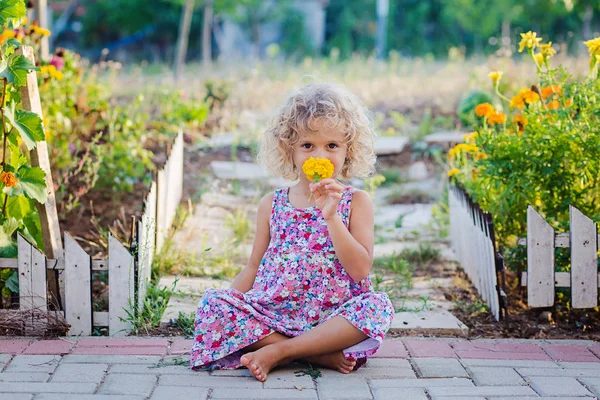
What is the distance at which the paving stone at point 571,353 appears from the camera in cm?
300

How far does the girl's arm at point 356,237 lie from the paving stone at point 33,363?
111 centimetres

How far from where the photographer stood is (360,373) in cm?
282

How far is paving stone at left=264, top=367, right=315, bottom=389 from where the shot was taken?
8.64 ft

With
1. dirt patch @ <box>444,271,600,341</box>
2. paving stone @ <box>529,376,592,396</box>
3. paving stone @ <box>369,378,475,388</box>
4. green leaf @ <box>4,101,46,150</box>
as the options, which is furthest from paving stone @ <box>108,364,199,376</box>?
dirt patch @ <box>444,271,600,341</box>

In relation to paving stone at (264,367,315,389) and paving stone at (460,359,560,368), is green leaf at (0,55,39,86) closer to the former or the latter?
paving stone at (264,367,315,389)

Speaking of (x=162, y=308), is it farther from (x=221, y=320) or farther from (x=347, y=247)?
(x=347, y=247)

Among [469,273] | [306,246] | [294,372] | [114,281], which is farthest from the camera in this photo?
[469,273]

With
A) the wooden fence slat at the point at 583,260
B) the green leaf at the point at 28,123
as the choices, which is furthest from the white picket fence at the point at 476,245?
the green leaf at the point at 28,123

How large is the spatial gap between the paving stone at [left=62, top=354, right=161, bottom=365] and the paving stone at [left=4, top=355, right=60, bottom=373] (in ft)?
0.15

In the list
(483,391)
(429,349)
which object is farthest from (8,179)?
(483,391)

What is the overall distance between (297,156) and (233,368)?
0.82 meters

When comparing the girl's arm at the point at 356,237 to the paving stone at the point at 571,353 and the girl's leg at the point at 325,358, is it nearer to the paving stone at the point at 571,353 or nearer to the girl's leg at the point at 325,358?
the girl's leg at the point at 325,358

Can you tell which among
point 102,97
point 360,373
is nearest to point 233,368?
point 360,373

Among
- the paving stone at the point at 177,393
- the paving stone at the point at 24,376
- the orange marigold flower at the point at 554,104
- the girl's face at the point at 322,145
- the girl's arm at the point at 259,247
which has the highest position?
the orange marigold flower at the point at 554,104
